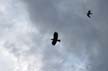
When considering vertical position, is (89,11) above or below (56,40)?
above

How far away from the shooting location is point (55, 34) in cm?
14662

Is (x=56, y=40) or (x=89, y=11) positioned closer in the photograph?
(x=56, y=40)

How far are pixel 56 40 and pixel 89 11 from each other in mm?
46145

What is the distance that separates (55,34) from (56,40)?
2.83m

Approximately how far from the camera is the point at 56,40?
148 m

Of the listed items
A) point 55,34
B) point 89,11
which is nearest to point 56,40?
point 55,34

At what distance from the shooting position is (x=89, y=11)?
18975 centimetres

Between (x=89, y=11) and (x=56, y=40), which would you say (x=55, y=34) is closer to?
(x=56, y=40)

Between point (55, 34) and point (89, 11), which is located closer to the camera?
point (55, 34)

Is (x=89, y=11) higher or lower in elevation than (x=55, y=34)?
higher

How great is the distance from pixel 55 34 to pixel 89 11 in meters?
47.3
